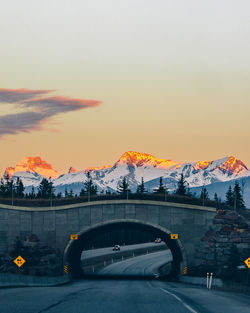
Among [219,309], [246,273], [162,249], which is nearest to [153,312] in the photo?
[219,309]

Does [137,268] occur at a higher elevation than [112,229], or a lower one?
lower

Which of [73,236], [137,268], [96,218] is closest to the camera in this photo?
[73,236]

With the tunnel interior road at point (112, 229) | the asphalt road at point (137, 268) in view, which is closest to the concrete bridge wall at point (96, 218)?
the tunnel interior road at point (112, 229)

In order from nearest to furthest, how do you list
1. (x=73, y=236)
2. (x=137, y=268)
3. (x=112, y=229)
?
(x=73, y=236) < (x=112, y=229) < (x=137, y=268)

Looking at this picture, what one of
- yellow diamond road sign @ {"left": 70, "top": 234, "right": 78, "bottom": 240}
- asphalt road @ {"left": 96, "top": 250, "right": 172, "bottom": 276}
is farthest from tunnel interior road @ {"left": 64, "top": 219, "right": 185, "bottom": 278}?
asphalt road @ {"left": 96, "top": 250, "right": 172, "bottom": 276}

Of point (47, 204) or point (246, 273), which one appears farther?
point (47, 204)

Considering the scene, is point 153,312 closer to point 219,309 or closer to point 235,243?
point 219,309

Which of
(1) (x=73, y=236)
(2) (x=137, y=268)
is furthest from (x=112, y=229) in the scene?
(2) (x=137, y=268)

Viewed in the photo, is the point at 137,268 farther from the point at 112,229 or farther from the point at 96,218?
the point at 96,218

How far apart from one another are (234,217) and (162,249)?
107m

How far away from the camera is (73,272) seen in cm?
7494

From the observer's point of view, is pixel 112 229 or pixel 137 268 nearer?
pixel 112 229

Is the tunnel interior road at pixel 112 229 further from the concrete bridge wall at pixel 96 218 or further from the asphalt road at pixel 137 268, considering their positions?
the asphalt road at pixel 137 268

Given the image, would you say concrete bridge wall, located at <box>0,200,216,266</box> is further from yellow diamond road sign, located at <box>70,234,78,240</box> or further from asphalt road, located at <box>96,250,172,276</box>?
asphalt road, located at <box>96,250,172,276</box>
